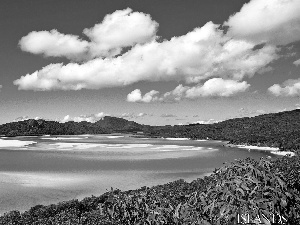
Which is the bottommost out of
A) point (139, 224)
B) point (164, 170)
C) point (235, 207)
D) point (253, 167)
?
point (164, 170)

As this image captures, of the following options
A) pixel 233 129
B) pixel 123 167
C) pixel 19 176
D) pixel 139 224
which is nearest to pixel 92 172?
pixel 123 167

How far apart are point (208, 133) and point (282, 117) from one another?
4204 cm

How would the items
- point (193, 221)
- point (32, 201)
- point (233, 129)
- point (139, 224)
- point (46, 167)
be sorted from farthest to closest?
point (233, 129), point (46, 167), point (32, 201), point (139, 224), point (193, 221)

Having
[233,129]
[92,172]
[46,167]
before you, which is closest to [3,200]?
[92,172]

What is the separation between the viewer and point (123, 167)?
49812mm

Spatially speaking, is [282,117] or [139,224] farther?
[282,117]

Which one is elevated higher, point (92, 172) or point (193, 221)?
point (193, 221)

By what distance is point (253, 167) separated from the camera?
14.7 feet

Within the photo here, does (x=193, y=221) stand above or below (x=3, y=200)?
above

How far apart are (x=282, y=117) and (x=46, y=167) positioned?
148671 millimetres

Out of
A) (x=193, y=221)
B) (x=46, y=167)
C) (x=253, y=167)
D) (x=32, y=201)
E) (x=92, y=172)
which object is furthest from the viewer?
(x=46, y=167)

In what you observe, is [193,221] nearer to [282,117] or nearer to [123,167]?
[123,167]

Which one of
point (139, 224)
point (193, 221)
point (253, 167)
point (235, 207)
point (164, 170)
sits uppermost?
point (253, 167)

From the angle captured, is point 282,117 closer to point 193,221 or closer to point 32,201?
point 32,201
